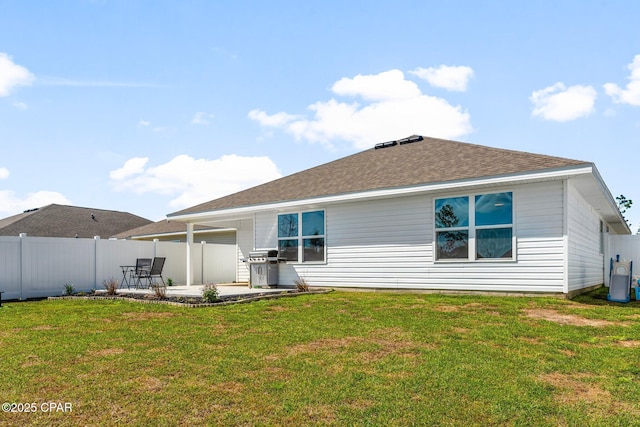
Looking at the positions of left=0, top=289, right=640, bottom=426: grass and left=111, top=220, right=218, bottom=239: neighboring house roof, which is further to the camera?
left=111, top=220, right=218, bottom=239: neighboring house roof

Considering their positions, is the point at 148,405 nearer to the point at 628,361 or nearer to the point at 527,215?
the point at 628,361

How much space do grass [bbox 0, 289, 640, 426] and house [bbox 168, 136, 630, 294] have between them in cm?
244

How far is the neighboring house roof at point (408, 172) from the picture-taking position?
10062mm

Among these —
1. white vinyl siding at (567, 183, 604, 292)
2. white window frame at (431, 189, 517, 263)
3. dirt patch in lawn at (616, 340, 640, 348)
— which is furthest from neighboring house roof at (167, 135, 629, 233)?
dirt patch in lawn at (616, 340, 640, 348)

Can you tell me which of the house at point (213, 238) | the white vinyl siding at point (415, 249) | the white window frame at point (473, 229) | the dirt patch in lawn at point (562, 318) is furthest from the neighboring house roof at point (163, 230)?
the dirt patch in lawn at point (562, 318)

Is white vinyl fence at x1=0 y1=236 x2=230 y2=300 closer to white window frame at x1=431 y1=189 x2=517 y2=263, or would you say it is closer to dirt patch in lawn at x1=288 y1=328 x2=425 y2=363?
white window frame at x1=431 y1=189 x2=517 y2=263

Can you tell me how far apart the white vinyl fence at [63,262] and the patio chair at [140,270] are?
0.53m

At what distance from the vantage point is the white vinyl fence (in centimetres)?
1256

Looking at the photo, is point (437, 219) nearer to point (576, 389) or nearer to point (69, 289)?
point (576, 389)

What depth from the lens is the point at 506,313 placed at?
783cm

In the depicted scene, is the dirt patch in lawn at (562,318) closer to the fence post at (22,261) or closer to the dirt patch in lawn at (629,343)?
the dirt patch in lawn at (629,343)

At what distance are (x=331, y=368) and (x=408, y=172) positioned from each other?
28.5 ft

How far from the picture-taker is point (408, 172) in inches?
487

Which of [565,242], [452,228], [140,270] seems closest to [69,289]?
[140,270]
